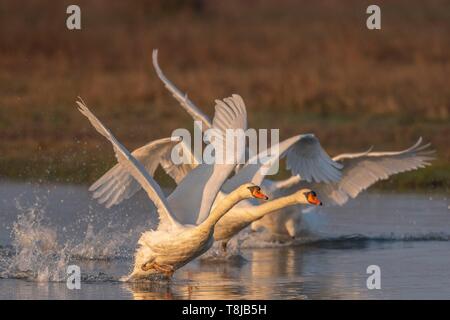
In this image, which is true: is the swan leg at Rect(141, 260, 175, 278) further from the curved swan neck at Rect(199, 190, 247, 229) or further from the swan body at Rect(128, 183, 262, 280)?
the curved swan neck at Rect(199, 190, 247, 229)

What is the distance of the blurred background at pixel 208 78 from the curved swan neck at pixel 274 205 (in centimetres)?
561

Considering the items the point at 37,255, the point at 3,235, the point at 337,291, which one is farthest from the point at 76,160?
the point at 337,291

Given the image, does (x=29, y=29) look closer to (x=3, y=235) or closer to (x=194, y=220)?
(x=3, y=235)

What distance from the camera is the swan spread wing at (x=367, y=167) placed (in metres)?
14.1

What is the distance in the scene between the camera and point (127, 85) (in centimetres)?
2342

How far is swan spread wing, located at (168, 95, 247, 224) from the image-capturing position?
11539 millimetres

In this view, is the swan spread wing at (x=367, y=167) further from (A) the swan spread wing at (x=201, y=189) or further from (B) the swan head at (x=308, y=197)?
(B) the swan head at (x=308, y=197)

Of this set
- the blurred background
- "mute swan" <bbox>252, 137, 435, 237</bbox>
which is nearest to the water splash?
"mute swan" <bbox>252, 137, 435, 237</bbox>

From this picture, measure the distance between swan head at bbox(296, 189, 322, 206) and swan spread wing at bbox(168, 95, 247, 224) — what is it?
31.8 inches

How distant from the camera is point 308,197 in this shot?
1100cm

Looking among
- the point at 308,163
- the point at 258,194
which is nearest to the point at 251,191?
the point at 258,194

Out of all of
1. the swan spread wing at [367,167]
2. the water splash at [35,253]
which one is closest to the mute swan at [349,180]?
the swan spread wing at [367,167]

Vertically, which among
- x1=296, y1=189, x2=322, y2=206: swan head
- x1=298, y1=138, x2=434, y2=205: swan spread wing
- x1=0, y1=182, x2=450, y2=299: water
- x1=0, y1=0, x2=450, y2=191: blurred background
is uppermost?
x1=0, y1=0, x2=450, y2=191: blurred background
